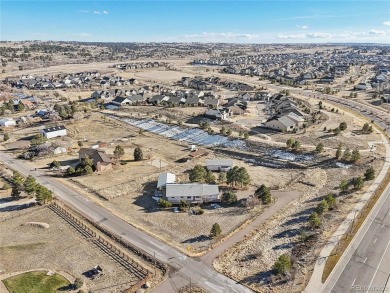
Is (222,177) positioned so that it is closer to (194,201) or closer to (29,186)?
(194,201)

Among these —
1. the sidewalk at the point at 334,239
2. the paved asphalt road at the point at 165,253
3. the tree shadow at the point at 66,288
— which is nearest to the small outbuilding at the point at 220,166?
the paved asphalt road at the point at 165,253

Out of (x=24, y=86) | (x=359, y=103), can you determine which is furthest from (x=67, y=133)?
(x=359, y=103)

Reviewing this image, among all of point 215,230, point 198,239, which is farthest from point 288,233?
point 198,239

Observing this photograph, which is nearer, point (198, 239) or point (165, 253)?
point (165, 253)

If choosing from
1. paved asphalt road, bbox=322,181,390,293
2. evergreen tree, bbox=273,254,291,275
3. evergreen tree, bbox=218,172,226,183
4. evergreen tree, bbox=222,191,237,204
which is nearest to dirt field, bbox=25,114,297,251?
evergreen tree, bbox=222,191,237,204

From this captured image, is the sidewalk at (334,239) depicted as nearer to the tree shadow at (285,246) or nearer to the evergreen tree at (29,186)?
the tree shadow at (285,246)

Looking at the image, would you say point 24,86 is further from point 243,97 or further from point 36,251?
point 36,251
